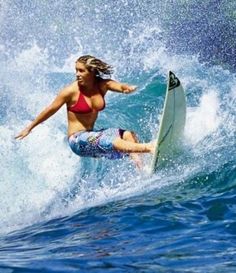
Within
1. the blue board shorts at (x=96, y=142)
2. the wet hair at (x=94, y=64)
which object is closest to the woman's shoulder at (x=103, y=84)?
the wet hair at (x=94, y=64)

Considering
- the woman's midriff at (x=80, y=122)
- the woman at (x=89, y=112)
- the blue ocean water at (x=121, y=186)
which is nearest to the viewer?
the blue ocean water at (x=121, y=186)

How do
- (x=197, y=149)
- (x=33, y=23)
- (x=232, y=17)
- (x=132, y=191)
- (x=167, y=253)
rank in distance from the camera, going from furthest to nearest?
(x=232, y=17)
(x=33, y=23)
(x=197, y=149)
(x=132, y=191)
(x=167, y=253)

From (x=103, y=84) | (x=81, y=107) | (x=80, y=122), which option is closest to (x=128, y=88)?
(x=103, y=84)

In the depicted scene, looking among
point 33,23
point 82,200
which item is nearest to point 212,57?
point 33,23

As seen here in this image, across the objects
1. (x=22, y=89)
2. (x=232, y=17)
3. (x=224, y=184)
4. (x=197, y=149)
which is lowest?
(x=224, y=184)

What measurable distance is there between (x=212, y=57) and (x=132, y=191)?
2388 cm

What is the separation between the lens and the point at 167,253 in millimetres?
4426

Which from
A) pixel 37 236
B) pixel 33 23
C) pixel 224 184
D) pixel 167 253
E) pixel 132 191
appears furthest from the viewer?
pixel 33 23

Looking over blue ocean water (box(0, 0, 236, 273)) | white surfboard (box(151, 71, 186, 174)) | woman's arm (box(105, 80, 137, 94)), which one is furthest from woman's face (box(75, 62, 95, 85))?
blue ocean water (box(0, 0, 236, 273))

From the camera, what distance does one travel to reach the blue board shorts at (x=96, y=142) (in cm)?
709

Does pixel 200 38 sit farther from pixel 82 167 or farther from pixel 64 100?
pixel 64 100

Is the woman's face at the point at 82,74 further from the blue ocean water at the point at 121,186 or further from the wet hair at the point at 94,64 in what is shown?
the blue ocean water at the point at 121,186

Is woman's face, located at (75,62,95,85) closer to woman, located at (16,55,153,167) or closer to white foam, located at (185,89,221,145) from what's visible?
woman, located at (16,55,153,167)

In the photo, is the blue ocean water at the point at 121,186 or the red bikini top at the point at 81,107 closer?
the blue ocean water at the point at 121,186
